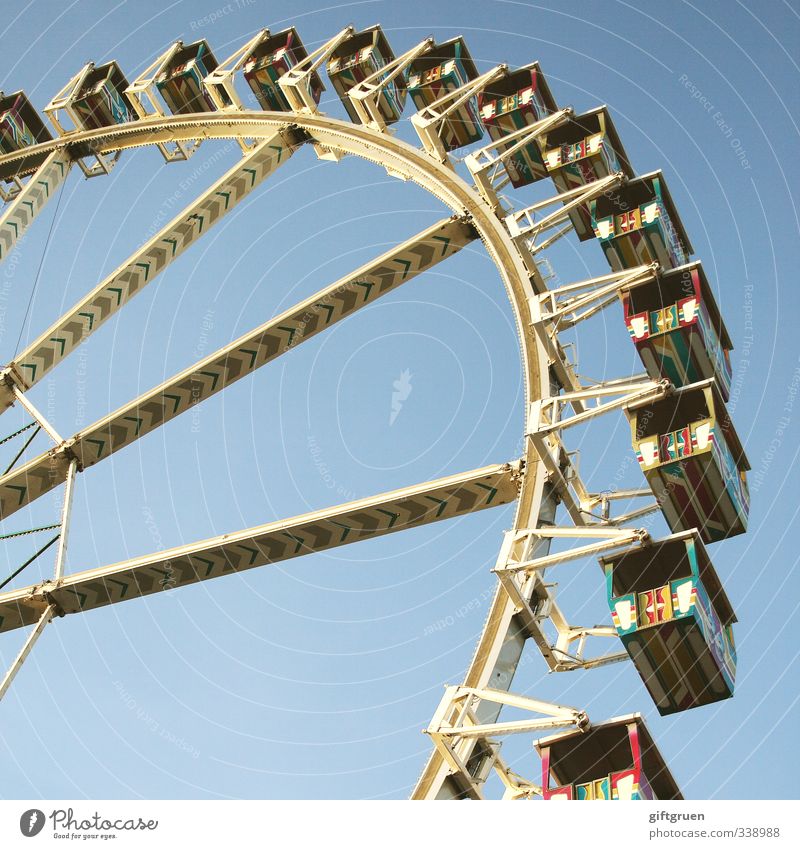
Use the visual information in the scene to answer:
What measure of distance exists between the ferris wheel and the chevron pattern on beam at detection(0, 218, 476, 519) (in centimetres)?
3

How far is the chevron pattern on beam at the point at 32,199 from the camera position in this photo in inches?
752

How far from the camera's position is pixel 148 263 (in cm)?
1741

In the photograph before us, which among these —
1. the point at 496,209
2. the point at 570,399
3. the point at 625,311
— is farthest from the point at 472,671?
the point at 496,209

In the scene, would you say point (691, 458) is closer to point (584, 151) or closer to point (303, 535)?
point (303, 535)

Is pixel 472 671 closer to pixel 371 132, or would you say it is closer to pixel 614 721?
pixel 614 721

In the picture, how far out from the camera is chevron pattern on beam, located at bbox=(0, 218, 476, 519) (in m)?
14.9

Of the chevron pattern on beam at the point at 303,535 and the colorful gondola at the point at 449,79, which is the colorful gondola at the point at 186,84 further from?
the chevron pattern on beam at the point at 303,535

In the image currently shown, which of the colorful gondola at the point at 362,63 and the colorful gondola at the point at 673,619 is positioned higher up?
the colorful gondola at the point at 362,63

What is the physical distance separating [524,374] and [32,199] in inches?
397

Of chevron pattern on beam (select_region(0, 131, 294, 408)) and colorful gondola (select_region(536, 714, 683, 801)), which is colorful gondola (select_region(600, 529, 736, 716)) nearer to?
colorful gondola (select_region(536, 714, 683, 801))

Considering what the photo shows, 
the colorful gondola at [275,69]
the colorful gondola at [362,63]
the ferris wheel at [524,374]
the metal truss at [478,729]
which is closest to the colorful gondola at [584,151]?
the ferris wheel at [524,374]

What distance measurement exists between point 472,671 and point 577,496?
2.51 metres

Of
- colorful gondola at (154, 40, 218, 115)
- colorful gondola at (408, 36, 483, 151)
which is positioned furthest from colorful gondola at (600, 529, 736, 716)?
colorful gondola at (154, 40, 218, 115)

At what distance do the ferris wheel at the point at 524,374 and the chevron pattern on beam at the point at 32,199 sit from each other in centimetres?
6
